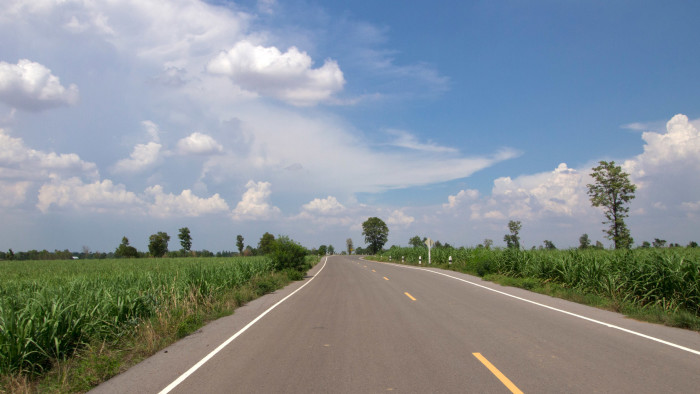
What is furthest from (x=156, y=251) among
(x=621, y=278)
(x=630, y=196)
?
(x=621, y=278)

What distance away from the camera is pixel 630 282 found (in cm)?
1243

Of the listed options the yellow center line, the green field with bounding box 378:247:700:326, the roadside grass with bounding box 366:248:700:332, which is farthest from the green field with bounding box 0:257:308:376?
the green field with bounding box 378:247:700:326

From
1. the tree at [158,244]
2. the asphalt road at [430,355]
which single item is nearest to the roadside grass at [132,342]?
the asphalt road at [430,355]

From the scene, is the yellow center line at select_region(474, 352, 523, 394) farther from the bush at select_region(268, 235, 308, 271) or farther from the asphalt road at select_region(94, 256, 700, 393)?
the bush at select_region(268, 235, 308, 271)

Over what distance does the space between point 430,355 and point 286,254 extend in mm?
23164

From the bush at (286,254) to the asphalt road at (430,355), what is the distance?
17552 millimetres

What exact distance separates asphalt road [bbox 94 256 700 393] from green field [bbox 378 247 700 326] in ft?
5.80

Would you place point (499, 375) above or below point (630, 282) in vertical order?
below

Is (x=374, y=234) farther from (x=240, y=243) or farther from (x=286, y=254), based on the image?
(x=286, y=254)

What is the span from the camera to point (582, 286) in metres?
14.9

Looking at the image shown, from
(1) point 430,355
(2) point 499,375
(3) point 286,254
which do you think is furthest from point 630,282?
(3) point 286,254

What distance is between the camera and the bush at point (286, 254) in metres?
28.6

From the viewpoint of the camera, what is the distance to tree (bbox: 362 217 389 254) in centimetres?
12875

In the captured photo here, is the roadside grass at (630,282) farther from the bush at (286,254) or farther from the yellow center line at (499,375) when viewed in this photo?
the bush at (286,254)
